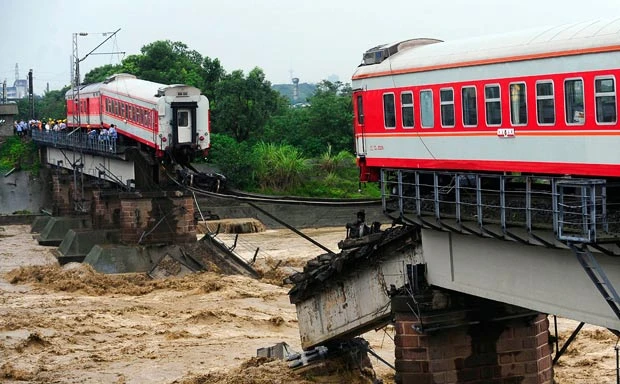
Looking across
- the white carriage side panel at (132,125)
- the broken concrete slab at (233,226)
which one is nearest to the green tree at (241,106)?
the broken concrete slab at (233,226)

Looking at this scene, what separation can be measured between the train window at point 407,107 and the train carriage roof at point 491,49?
0.45 meters

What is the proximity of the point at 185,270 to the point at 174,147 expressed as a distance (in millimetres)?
4799

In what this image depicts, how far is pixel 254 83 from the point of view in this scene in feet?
265

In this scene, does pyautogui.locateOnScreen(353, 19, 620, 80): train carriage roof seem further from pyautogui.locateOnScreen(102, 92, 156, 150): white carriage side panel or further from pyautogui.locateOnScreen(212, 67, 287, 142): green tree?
pyautogui.locateOnScreen(212, 67, 287, 142): green tree

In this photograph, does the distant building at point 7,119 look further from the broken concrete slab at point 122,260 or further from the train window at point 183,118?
the train window at point 183,118

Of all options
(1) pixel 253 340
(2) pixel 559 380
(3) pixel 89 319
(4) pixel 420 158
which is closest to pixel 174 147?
(3) pixel 89 319

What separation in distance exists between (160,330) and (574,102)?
2226 centimetres

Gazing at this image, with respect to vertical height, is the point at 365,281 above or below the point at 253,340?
above

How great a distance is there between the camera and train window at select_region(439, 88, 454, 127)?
2034cm

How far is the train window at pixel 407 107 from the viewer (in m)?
21.7

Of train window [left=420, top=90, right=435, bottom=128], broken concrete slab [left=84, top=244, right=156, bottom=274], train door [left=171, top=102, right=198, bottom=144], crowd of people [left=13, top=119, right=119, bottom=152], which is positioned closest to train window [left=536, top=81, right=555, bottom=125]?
train window [left=420, top=90, right=435, bottom=128]

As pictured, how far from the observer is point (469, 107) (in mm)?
19844

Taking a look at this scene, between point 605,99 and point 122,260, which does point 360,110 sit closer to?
point 605,99

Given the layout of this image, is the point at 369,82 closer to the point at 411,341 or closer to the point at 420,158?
the point at 420,158
